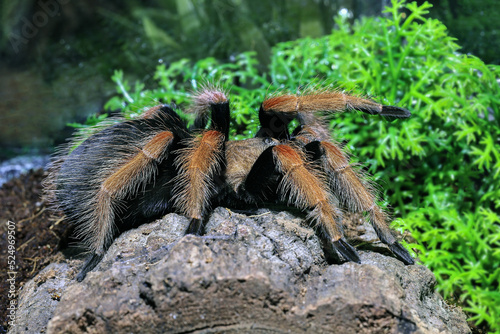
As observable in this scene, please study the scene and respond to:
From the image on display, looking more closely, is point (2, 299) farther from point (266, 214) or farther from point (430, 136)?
point (430, 136)

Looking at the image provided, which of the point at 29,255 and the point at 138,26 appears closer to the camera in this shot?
the point at 29,255

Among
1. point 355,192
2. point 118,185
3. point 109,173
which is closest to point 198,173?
point 118,185

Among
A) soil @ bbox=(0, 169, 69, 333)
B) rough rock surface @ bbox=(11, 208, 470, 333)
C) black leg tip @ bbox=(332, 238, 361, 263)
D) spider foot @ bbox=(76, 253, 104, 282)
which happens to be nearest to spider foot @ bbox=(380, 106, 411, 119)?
black leg tip @ bbox=(332, 238, 361, 263)

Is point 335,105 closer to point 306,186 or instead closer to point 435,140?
point 306,186

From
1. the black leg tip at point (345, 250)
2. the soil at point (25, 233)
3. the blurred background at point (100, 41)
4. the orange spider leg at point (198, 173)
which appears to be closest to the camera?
the black leg tip at point (345, 250)

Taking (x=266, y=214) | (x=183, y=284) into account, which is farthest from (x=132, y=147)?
(x=183, y=284)

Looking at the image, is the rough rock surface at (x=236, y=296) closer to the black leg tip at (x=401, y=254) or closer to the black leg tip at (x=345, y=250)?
the black leg tip at (x=345, y=250)

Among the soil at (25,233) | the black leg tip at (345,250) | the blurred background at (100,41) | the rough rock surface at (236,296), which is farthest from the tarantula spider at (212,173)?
the blurred background at (100,41)
